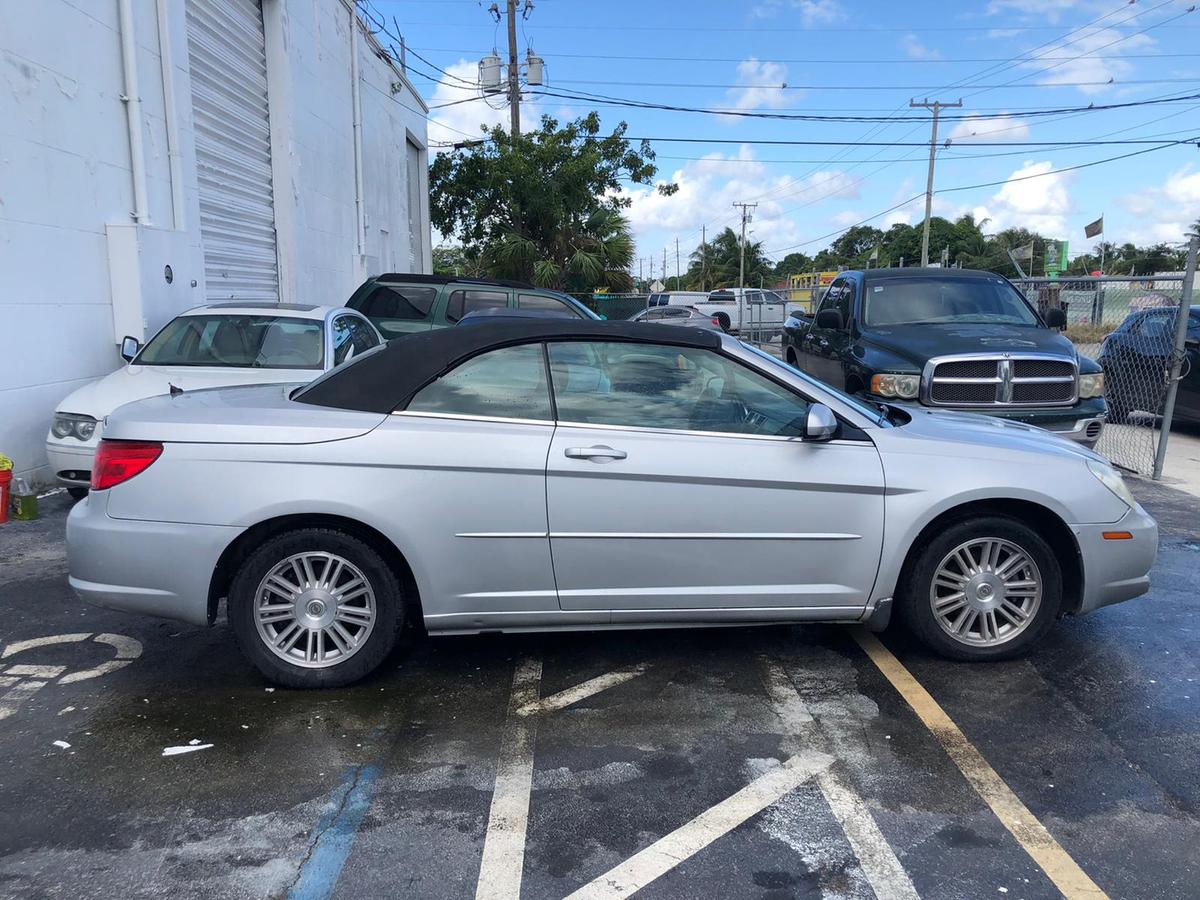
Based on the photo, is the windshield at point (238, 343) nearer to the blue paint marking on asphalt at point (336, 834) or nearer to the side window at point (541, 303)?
the side window at point (541, 303)

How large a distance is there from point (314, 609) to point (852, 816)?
7.68ft

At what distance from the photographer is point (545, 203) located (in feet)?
87.1

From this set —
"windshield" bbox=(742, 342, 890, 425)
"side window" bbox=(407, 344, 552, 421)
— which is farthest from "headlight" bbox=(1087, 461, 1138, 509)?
"side window" bbox=(407, 344, 552, 421)

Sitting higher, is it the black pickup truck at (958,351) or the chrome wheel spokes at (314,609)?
the black pickup truck at (958,351)

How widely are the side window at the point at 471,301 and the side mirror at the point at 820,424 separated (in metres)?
8.29

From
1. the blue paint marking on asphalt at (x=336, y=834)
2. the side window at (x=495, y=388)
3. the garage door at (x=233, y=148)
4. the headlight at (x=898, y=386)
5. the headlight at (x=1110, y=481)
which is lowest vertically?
the blue paint marking on asphalt at (x=336, y=834)

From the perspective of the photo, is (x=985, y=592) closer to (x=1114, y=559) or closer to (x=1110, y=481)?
(x=1114, y=559)

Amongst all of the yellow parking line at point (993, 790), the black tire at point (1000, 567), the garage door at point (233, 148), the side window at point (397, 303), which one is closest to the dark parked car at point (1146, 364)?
the black tire at point (1000, 567)

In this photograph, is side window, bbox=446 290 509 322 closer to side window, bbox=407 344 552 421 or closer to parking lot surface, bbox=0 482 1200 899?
parking lot surface, bbox=0 482 1200 899

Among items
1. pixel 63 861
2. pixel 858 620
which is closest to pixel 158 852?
pixel 63 861

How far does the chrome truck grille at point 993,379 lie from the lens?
7582 mm

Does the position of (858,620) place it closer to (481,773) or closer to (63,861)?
(481,773)

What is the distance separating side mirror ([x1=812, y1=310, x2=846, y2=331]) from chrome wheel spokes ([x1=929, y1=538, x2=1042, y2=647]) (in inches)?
211

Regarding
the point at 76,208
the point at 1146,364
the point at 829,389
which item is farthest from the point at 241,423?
the point at 1146,364
